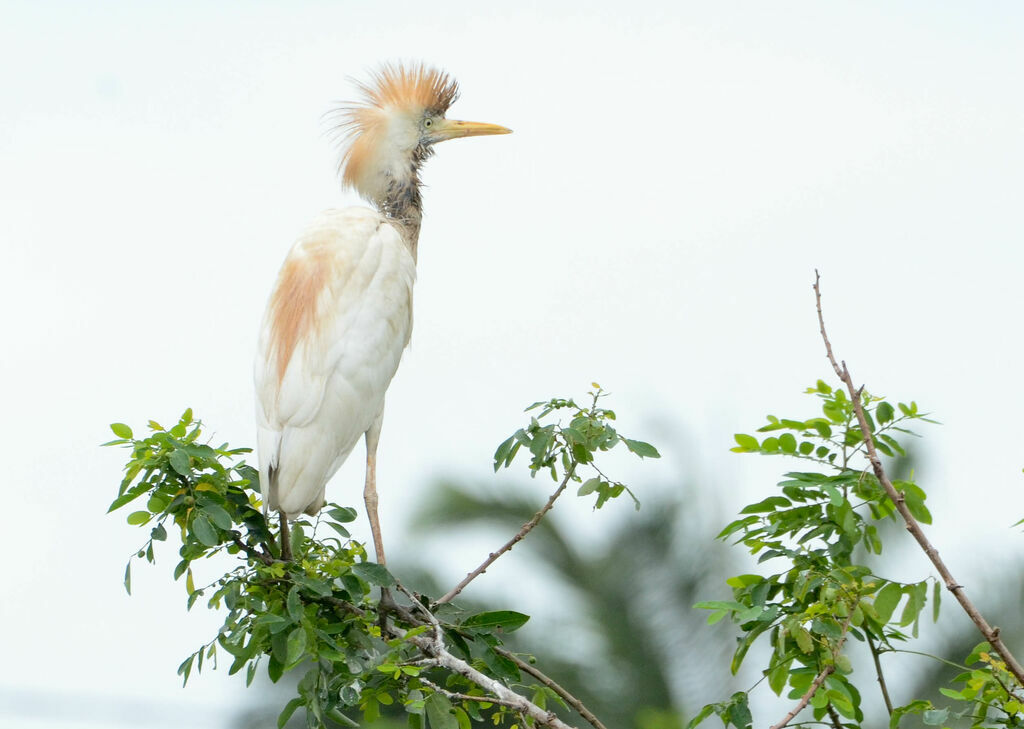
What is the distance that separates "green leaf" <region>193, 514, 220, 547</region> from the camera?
221 centimetres

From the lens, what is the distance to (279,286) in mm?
3520

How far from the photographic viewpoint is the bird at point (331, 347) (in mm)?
3084

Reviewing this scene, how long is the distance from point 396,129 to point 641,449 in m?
2.29

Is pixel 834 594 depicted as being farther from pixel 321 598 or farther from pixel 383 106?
pixel 383 106

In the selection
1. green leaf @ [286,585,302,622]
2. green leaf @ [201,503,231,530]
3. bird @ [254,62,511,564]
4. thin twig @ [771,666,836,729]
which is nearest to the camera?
thin twig @ [771,666,836,729]

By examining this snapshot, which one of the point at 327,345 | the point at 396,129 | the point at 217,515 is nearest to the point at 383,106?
the point at 396,129

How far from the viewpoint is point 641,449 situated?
2.41 m

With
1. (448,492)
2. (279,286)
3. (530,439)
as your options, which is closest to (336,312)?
(279,286)

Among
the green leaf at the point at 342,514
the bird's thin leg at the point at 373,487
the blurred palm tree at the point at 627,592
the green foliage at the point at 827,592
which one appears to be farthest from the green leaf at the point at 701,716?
the blurred palm tree at the point at 627,592

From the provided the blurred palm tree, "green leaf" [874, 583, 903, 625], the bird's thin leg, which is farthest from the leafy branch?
the blurred palm tree

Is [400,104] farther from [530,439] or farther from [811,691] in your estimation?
[811,691]

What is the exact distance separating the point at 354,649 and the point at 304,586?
19 centimetres

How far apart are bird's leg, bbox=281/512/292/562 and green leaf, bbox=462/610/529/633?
45 cm

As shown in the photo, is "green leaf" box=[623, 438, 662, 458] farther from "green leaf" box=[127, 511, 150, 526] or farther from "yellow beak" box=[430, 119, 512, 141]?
"yellow beak" box=[430, 119, 512, 141]
